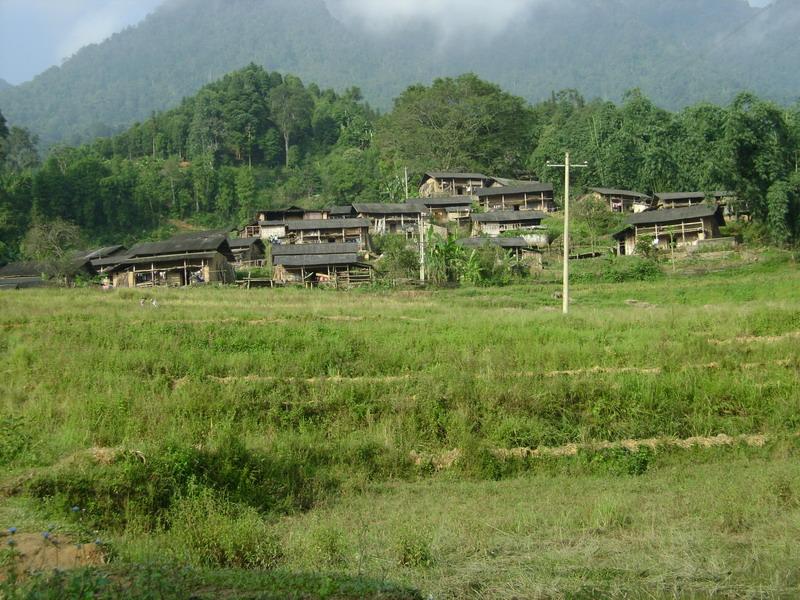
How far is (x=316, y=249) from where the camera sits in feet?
146

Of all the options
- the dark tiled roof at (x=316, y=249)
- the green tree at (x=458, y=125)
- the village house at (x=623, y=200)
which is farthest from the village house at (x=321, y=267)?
the green tree at (x=458, y=125)

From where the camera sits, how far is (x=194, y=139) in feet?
299

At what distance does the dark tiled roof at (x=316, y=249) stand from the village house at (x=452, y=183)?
20310mm

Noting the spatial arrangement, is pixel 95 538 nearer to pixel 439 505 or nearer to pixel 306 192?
pixel 439 505

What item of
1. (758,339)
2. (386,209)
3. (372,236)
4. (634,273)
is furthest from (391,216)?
(758,339)

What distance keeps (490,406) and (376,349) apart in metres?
3.95

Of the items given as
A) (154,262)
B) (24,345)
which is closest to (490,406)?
(24,345)

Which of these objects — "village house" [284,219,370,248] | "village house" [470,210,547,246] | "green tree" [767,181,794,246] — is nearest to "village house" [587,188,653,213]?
"village house" [470,210,547,246]

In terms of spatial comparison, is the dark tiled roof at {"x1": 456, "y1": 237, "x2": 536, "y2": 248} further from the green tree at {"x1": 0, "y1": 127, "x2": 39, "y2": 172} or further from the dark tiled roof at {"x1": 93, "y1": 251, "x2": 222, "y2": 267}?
the green tree at {"x1": 0, "y1": 127, "x2": 39, "y2": 172}

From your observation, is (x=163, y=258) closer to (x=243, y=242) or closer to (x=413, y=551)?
(x=243, y=242)

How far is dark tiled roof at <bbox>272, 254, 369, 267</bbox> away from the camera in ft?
137

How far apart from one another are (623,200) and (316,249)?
2809cm

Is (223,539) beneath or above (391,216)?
beneath

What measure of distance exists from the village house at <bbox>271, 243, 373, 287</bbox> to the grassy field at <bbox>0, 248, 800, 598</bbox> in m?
19.6
